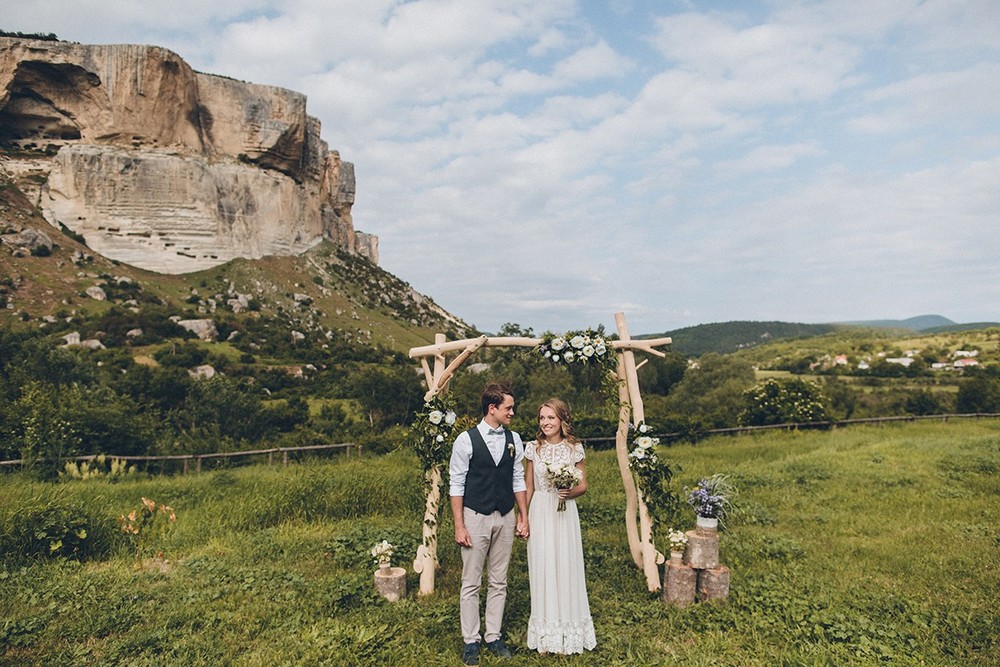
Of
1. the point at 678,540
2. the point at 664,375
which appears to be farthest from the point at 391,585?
the point at 664,375

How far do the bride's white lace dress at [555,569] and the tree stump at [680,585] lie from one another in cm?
134

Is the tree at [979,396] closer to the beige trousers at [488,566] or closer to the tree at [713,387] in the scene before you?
the tree at [713,387]

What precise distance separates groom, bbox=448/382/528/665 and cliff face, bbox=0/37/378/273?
57342 mm

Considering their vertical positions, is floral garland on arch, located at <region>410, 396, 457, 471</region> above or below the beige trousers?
above

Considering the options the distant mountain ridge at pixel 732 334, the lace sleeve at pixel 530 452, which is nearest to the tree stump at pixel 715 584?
the lace sleeve at pixel 530 452

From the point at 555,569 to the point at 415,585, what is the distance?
2.47m

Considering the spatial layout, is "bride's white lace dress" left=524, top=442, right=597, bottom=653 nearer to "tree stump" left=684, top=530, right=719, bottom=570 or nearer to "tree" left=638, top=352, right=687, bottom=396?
"tree stump" left=684, top=530, right=719, bottom=570

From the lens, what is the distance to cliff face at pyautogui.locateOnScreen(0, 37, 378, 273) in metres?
51.2

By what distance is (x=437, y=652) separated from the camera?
15.7 feet

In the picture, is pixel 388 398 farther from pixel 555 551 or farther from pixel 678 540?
pixel 555 551

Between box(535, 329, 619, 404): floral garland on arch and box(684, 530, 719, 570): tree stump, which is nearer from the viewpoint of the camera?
box(684, 530, 719, 570): tree stump

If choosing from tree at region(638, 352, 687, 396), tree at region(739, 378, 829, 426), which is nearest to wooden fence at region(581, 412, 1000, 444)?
tree at region(739, 378, 829, 426)

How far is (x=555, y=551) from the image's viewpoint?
4766 millimetres

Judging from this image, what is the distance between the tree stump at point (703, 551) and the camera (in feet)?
19.0
